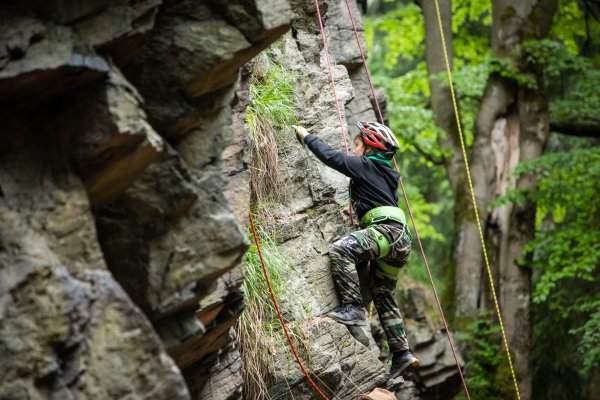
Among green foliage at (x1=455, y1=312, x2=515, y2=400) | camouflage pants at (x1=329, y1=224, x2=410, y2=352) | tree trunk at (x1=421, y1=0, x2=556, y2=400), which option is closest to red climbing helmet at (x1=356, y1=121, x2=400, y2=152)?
camouflage pants at (x1=329, y1=224, x2=410, y2=352)

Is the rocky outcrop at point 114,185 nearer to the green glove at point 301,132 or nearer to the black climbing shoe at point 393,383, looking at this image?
the green glove at point 301,132

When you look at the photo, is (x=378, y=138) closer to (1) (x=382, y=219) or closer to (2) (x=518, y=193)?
(1) (x=382, y=219)

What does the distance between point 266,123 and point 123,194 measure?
3.00 meters

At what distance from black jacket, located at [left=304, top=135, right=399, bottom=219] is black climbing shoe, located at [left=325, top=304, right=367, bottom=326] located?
0.84 m

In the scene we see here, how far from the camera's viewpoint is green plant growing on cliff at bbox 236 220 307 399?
635 centimetres

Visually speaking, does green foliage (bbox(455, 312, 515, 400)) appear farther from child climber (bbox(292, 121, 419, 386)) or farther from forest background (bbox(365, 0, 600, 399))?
child climber (bbox(292, 121, 419, 386))

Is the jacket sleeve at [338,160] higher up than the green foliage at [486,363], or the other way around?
the jacket sleeve at [338,160]

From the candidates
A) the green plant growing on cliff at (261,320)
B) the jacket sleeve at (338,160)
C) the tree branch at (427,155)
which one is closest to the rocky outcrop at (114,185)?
the green plant growing on cliff at (261,320)

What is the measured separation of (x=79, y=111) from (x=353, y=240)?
3.44 meters

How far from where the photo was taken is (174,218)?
4.49 m

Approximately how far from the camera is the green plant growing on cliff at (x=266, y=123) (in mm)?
7098

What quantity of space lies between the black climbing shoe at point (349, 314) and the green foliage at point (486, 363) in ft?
17.8

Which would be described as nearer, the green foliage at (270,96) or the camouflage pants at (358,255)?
the camouflage pants at (358,255)

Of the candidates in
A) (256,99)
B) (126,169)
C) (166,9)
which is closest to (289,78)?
(256,99)
